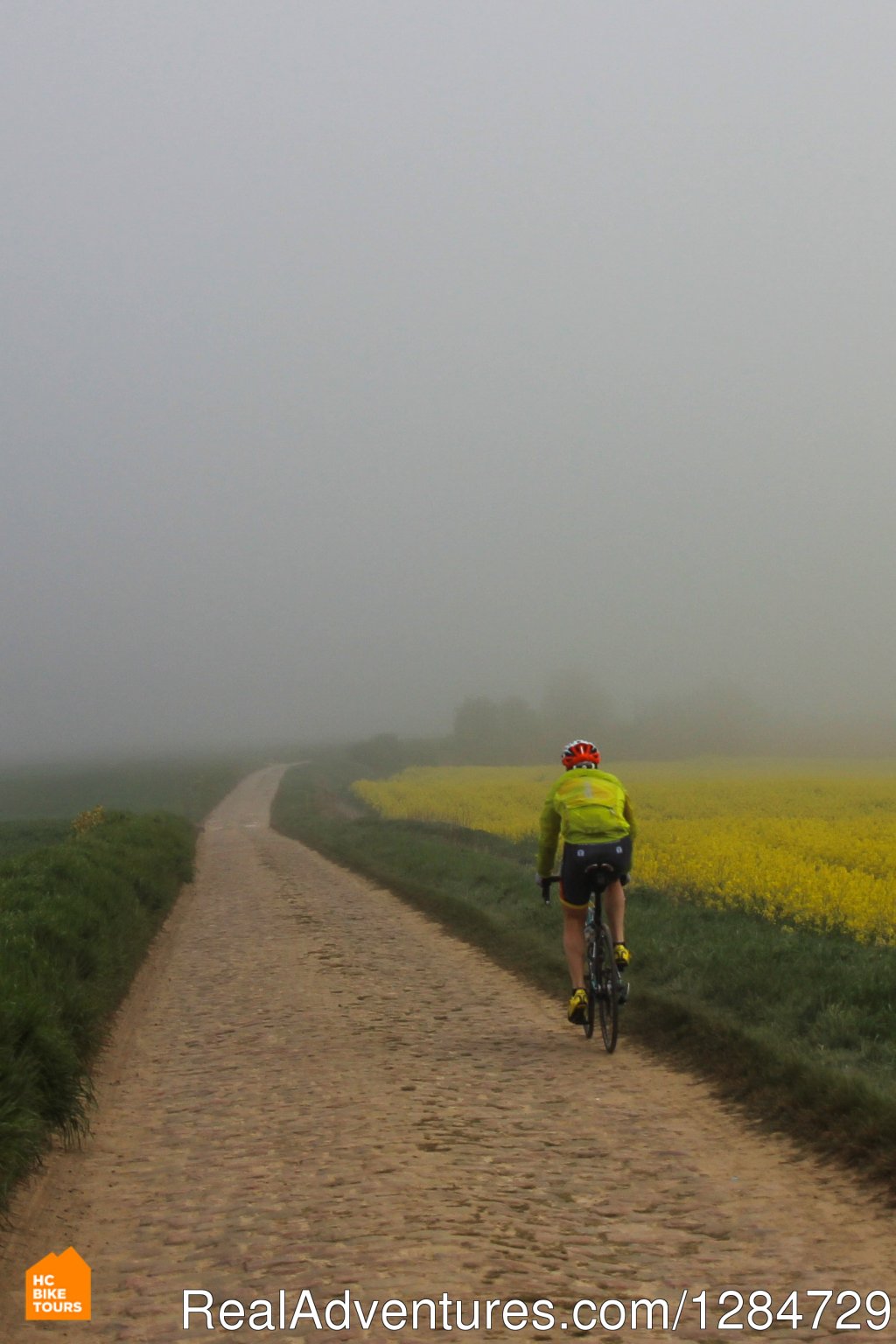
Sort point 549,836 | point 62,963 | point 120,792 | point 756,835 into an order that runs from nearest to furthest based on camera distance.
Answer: point 549,836 < point 62,963 < point 756,835 < point 120,792

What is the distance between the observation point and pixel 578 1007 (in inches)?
358

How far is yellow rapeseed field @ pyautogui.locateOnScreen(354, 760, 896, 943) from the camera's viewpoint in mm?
14133

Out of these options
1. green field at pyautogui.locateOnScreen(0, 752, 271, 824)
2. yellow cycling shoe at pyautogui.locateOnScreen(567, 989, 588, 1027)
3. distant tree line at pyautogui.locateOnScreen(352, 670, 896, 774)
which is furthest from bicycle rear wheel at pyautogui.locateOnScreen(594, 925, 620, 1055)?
distant tree line at pyautogui.locateOnScreen(352, 670, 896, 774)

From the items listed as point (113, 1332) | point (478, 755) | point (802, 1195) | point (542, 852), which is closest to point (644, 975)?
point (542, 852)

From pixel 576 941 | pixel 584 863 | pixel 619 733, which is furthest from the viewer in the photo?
pixel 619 733

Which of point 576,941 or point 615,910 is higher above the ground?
point 615,910

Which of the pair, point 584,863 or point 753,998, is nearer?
point 584,863

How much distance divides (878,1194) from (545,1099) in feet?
8.17

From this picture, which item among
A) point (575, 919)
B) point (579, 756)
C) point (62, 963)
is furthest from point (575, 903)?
point (62, 963)

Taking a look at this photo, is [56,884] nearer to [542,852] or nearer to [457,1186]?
[542,852]

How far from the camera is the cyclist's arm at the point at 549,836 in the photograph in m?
9.39

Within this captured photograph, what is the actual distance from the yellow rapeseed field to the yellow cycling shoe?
4855mm

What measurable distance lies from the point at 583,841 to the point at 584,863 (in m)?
0.18

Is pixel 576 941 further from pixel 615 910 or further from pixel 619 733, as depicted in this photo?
pixel 619 733
